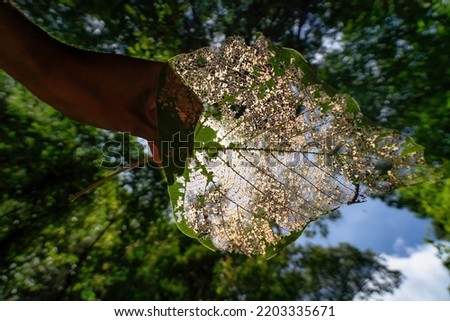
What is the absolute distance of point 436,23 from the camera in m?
1.49

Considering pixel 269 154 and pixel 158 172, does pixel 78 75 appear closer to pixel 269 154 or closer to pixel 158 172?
pixel 269 154

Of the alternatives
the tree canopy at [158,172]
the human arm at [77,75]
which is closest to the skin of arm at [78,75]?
the human arm at [77,75]

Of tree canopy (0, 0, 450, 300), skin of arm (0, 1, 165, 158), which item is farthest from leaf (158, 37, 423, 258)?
tree canopy (0, 0, 450, 300)

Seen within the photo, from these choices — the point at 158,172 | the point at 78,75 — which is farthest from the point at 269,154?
the point at 158,172

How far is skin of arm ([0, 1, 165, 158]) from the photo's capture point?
275mm

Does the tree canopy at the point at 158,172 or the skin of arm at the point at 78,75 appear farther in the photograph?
the tree canopy at the point at 158,172

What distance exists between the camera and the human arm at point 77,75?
0.27 m

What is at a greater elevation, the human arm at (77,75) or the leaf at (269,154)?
the human arm at (77,75)

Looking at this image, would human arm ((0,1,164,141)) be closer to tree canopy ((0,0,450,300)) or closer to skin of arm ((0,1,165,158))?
skin of arm ((0,1,165,158))

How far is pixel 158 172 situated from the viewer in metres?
1.91

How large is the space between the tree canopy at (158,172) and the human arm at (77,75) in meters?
1.24

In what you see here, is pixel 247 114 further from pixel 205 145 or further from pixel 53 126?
pixel 53 126

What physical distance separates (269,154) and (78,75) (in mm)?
152

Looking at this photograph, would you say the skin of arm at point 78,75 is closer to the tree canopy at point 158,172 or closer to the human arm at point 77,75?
the human arm at point 77,75
